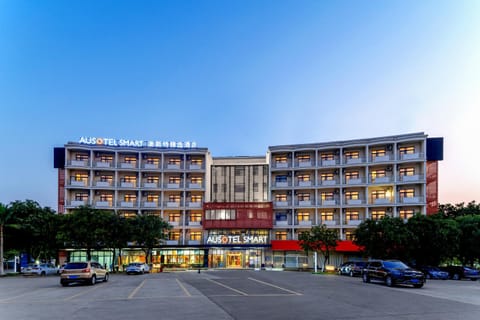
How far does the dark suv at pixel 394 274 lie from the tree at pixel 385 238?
14259mm

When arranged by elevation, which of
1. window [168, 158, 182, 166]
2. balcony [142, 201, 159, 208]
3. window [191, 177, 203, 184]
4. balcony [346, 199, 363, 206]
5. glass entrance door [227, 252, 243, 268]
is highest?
window [168, 158, 182, 166]

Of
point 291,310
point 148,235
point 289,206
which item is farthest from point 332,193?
point 291,310

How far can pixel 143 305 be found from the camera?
18.1 meters

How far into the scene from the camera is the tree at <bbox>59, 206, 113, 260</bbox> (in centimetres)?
5212

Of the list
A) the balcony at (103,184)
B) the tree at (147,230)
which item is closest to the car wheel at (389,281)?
the tree at (147,230)

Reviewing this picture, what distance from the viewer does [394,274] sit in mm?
28797

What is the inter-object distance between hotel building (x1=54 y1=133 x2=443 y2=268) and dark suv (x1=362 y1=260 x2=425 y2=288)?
36146 mm

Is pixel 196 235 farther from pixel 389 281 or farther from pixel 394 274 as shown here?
pixel 394 274

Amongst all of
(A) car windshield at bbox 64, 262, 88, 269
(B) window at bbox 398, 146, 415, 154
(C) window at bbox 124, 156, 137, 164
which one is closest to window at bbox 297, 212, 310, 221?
(B) window at bbox 398, 146, 415, 154

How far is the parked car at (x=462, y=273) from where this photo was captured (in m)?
41.4

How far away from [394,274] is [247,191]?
48198 mm

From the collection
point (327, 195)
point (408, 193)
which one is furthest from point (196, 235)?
point (408, 193)

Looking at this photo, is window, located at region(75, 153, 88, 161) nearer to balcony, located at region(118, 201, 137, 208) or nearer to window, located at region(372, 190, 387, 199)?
balcony, located at region(118, 201, 137, 208)

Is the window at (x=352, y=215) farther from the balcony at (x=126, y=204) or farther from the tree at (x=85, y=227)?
the tree at (x=85, y=227)
